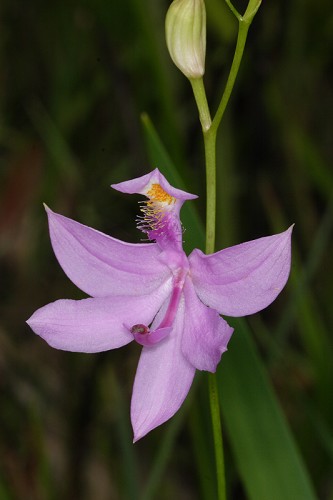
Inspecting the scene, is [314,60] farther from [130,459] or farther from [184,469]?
[130,459]

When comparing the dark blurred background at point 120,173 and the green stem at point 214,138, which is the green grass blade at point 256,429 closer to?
the green stem at point 214,138

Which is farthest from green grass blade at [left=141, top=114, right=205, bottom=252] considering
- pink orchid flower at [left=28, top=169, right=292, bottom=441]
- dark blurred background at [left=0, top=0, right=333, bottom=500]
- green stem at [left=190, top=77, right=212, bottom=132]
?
dark blurred background at [left=0, top=0, right=333, bottom=500]

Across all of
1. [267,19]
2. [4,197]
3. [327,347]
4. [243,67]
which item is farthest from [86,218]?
[327,347]

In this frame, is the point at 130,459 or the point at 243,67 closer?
the point at 130,459

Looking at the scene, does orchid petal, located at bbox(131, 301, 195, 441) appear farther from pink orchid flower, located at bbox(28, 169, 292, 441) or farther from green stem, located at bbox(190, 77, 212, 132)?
green stem, located at bbox(190, 77, 212, 132)

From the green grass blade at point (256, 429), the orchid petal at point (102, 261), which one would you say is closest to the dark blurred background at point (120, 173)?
the green grass blade at point (256, 429)

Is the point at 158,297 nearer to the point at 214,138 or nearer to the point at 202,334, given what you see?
the point at 202,334
